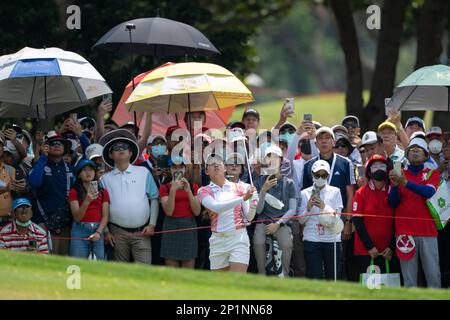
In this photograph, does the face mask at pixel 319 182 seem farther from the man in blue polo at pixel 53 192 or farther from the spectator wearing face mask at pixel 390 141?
the man in blue polo at pixel 53 192

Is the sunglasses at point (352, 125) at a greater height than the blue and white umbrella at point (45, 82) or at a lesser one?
lesser

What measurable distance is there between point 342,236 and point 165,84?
2.97m

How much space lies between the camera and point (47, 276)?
1263cm

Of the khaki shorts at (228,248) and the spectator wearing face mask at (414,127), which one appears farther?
the spectator wearing face mask at (414,127)

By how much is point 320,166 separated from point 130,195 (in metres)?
2.38

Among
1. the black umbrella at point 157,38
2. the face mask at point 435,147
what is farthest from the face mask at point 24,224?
the face mask at point 435,147

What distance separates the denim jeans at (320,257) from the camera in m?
15.1

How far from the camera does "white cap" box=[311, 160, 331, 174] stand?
Result: 15.0 m

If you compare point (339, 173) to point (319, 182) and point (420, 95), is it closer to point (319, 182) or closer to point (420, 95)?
point (319, 182)

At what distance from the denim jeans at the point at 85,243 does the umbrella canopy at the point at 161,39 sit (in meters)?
3.29

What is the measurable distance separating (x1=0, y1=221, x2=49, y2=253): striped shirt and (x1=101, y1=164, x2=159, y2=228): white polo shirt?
0.88 meters

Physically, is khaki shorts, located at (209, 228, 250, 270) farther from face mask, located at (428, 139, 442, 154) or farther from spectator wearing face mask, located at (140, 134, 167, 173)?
face mask, located at (428, 139, 442, 154)

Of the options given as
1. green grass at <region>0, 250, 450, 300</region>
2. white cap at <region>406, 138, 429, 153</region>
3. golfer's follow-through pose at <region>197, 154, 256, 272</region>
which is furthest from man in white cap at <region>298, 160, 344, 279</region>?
green grass at <region>0, 250, 450, 300</region>

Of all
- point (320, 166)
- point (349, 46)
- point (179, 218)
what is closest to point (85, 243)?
point (179, 218)
